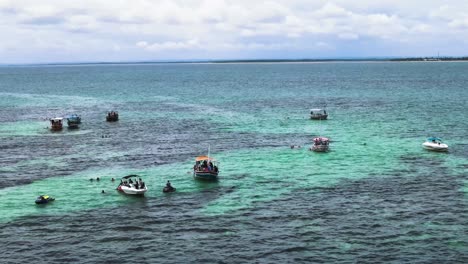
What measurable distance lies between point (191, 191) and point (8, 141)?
57.2 meters

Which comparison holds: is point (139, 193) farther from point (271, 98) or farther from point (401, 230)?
point (271, 98)

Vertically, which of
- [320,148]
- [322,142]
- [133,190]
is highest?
[322,142]

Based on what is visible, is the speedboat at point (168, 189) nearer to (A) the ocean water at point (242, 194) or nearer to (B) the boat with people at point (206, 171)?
(A) the ocean water at point (242, 194)

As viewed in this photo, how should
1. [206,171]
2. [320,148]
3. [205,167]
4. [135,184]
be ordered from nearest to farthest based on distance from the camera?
[135,184]
[206,171]
[205,167]
[320,148]

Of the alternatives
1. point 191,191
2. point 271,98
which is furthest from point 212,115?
point 191,191

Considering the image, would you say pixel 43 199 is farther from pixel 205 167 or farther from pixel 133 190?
pixel 205 167

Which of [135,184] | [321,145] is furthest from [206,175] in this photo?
[321,145]

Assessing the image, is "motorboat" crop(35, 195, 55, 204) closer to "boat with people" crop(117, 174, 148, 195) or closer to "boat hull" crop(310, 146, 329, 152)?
"boat with people" crop(117, 174, 148, 195)

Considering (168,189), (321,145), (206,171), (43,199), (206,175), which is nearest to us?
(43,199)

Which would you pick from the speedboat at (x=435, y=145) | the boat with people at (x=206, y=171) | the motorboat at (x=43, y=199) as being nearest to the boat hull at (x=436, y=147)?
the speedboat at (x=435, y=145)

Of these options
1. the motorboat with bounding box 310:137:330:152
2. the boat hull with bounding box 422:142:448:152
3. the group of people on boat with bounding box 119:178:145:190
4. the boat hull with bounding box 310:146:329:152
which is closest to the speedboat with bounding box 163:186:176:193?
the group of people on boat with bounding box 119:178:145:190

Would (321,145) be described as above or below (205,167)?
above

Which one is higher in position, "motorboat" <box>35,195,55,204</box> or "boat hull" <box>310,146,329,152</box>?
"boat hull" <box>310,146,329,152</box>

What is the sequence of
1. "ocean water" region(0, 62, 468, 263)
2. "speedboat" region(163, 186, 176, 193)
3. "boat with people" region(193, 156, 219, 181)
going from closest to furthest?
"ocean water" region(0, 62, 468, 263)
"speedboat" region(163, 186, 176, 193)
"boat with people" region(193, 156, 219, 181)
